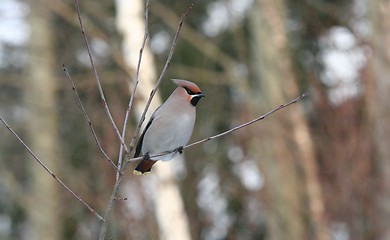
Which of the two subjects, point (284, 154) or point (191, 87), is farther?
point (284, 154)

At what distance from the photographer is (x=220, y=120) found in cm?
1452

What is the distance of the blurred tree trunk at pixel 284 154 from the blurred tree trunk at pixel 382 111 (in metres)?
1.38

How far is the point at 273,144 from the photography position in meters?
10.7

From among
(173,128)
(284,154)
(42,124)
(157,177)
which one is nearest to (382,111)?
(284,154)

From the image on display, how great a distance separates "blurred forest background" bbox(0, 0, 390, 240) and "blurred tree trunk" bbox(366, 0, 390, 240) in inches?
0.5

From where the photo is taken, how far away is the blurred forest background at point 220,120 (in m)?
9.30

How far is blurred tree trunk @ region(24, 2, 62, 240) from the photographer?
44.9 feet

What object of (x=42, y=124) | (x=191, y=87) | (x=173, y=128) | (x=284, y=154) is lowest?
(x=42, y=124)

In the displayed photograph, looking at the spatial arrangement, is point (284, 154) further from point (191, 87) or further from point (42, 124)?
point (191, 87)

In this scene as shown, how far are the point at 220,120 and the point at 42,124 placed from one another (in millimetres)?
2830

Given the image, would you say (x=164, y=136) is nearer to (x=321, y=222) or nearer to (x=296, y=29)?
(x=321, y=222)

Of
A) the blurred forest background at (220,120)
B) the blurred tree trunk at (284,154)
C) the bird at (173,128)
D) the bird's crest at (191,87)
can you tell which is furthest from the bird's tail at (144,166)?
the blurred tree trunk at (284,154)

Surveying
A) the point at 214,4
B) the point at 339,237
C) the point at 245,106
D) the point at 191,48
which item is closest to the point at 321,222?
the point at 339,237

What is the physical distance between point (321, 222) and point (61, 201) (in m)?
6.16
